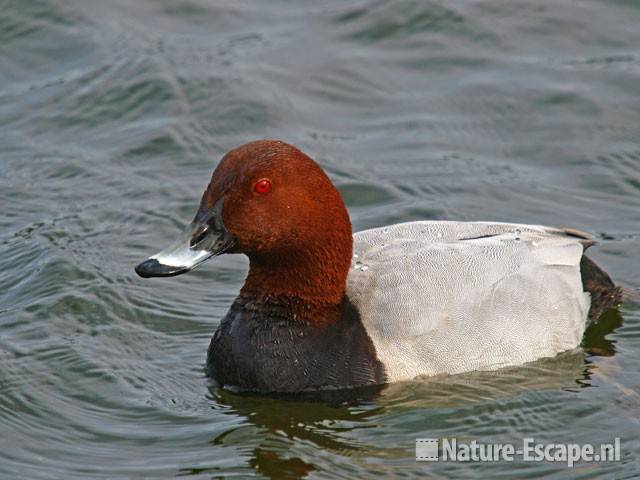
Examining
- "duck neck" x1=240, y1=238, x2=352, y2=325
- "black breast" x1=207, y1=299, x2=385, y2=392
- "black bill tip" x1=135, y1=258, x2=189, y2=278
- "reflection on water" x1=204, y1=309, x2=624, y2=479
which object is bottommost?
"reflection on water" x1=204, y1=309, x2=624, y2=479

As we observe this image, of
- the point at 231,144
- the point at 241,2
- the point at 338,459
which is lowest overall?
the point at 338,459

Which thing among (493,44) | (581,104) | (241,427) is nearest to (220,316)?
(241,427)

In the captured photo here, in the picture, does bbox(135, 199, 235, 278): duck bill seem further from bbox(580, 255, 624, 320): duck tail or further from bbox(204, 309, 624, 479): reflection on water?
bbox(580, 255, 624, 320): duck tail

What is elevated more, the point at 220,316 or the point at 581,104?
the point at 581,104

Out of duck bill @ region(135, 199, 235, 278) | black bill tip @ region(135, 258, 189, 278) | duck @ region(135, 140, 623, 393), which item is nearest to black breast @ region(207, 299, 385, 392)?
duck @ region(135, 140, 623, 393)

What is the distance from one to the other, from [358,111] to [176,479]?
5.57 metres

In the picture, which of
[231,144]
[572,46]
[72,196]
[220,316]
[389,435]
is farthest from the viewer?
[572,46]

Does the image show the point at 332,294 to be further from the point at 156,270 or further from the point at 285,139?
the point at 285,139

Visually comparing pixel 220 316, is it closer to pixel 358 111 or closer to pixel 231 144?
pixel 231 144

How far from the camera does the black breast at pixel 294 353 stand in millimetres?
7219

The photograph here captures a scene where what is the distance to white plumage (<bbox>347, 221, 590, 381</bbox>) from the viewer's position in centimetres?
727

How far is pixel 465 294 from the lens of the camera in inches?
291

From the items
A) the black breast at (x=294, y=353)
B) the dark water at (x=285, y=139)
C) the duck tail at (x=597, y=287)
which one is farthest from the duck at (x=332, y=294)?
the duck tail at (x=597, y=287)

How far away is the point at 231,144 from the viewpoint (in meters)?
11.0
